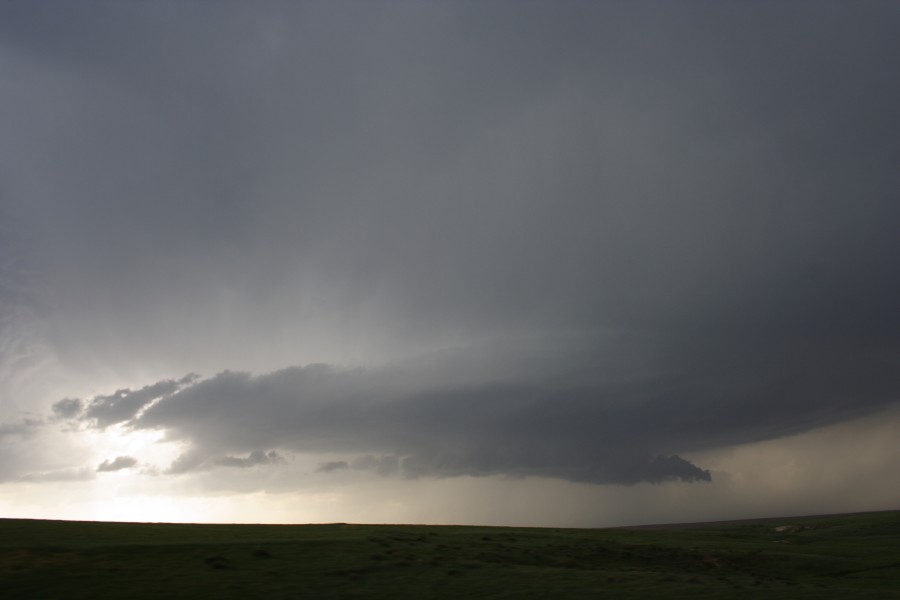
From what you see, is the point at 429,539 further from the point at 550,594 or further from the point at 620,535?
the point at 620,535

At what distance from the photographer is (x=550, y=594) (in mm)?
36281

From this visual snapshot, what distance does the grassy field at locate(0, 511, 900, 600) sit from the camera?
3309 centimetres

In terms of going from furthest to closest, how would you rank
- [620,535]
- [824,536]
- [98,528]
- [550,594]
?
[824,536] < [620,535] < [98,528] < [550,594]

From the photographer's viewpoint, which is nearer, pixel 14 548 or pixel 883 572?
pixel 14 548

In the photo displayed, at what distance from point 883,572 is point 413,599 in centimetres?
3819

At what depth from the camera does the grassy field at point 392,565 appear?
33094mm

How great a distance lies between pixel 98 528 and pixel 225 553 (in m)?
13.6

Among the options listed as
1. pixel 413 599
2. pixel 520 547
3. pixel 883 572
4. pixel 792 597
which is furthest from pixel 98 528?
pixel 883 572

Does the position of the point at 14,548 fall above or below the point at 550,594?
above

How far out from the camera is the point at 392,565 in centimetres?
4047

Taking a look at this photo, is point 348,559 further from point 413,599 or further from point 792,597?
point 792,597

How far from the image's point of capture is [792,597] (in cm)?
3866

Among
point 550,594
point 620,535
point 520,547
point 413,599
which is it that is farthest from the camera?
point 620,535

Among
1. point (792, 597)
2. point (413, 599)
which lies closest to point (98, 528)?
point (413, 599)
